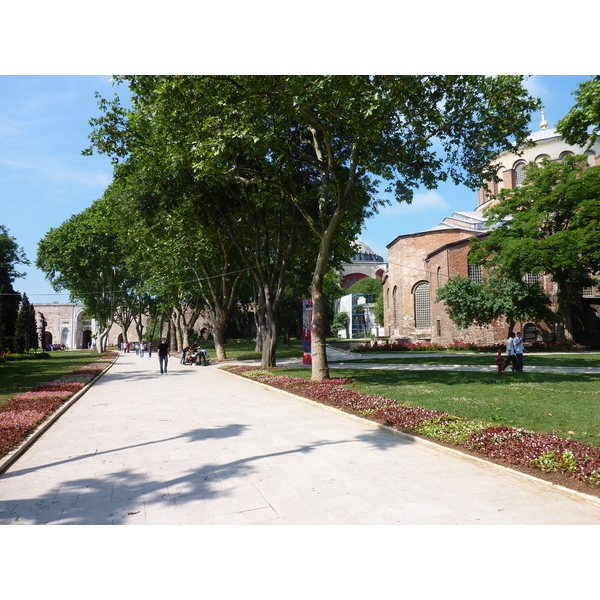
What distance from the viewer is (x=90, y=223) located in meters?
39.5

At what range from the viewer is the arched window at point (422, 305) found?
48219 mm

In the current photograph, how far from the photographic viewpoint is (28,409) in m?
10.8

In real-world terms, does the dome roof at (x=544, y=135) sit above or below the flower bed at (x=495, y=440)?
above

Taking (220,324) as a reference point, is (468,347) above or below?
below

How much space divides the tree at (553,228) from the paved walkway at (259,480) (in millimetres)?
26476

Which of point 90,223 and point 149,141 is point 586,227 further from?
point 90,223

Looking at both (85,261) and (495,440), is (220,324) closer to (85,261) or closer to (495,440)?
(85,261)

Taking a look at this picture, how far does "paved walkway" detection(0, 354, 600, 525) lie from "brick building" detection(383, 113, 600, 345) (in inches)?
1434

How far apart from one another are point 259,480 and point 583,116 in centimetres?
1315

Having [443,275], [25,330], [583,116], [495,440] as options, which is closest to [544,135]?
[443,275]

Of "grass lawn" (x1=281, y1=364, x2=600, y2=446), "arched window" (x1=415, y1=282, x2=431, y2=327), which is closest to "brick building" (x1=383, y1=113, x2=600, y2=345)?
"arched window" (x1=415, y1=282, x2=431, y2=327)

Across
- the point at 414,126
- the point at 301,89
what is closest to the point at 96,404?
the point at 301,89

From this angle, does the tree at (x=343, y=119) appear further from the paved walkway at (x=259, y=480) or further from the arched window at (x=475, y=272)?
the arched window at (x=475, y=272)

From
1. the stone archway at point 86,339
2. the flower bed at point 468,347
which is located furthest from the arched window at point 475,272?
the stone archway at point 86,339
